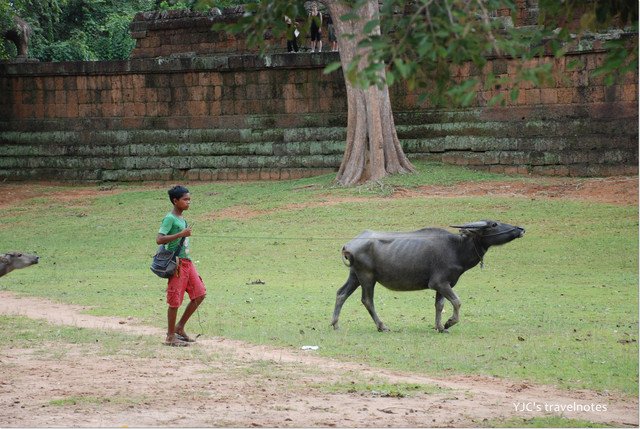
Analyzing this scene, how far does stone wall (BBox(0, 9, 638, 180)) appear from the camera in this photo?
26172 millimetres

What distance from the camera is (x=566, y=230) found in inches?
811

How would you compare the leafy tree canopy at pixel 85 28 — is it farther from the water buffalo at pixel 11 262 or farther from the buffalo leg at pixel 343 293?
the buffalo leg at pixel 343 293

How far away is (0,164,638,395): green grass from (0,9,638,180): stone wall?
1.36m

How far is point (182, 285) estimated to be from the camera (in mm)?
11586

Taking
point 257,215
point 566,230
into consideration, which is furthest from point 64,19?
point 566,230

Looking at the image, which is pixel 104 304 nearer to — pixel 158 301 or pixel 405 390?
pixel 158 301

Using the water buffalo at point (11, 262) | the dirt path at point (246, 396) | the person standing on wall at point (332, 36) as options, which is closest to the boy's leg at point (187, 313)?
the dirt path at point (246, 396)

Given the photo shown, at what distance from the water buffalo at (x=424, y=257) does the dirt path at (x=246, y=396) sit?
152 centimetres

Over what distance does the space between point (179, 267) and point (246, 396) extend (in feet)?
8.09

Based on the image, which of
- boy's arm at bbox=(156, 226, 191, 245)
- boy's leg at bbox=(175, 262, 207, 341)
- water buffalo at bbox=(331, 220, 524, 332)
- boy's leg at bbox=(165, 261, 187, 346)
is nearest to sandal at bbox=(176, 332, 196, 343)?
boy's leg at bbox=(175, 262, 207, 341)

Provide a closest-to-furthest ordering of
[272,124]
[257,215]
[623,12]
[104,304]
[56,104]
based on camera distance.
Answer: [623,12] < [104,304] < [257,215] < [272,124] < [56,104]

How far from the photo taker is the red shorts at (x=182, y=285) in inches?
455

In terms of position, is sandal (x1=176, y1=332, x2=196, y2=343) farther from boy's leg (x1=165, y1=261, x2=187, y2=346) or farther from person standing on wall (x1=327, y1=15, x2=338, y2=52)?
person standing on wall (x1=327, y1=15, x2=338, y2=52)

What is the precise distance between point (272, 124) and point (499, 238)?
1763cm
